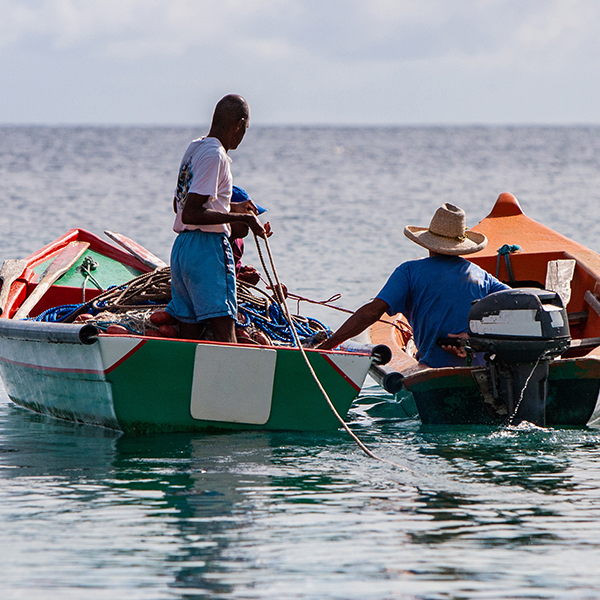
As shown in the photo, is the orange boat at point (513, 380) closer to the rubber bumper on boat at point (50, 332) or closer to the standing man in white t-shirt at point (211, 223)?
the standing man in white t-shirt at point (211, 223)

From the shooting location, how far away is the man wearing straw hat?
261 inches

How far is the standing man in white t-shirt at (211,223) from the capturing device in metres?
5.93

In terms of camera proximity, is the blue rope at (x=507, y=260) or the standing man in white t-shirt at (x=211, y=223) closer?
the standing man in white t-shirt at (x=211, y=223)

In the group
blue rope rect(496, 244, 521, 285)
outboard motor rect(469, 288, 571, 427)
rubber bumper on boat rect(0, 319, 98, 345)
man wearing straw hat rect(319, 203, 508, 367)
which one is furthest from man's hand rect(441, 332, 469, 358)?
blue rope rect(496, 244, 521, 285)

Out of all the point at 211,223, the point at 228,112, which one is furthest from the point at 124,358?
the point at 228,112

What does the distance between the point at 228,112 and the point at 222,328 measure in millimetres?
1243

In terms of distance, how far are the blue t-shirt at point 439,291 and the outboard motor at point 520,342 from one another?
0.49m

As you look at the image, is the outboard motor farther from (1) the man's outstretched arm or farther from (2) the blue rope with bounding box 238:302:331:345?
(2) the blue rope with bounding box 238:302:331:345

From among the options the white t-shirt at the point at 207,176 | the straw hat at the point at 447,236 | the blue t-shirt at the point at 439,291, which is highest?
the white t-shirt at the point at 207,176

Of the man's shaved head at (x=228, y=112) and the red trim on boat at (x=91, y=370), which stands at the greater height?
the man's shaved head at (x=228, y=112)

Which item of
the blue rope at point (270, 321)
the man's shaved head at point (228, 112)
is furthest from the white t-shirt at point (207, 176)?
the blue rope at point (270, 321)

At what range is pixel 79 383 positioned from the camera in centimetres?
650

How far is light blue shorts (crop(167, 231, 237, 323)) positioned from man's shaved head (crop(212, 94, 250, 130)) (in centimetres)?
62

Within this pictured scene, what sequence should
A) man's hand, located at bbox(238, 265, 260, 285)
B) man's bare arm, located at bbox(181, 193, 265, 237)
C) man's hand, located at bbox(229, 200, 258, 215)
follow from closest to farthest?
1. man's bare arm, located at bbox(181, 193, 265, 237)
2. man's hand, located at bbox(229, 200, 258, 215)
3. man's hand, located at bbox(238, 265, 260, 285)
